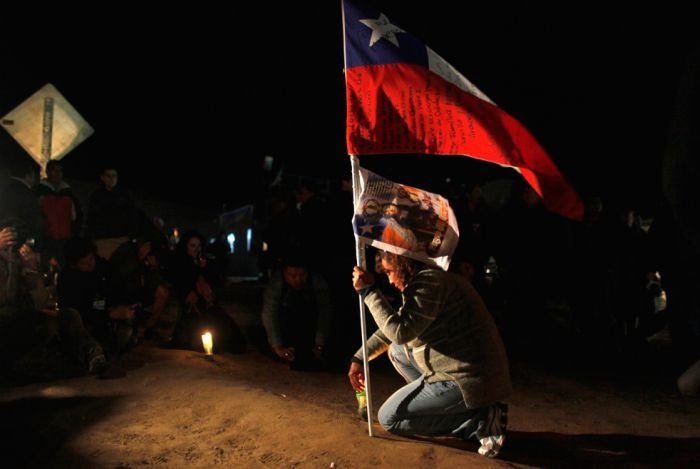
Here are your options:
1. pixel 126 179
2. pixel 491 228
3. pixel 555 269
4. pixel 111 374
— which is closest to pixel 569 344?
pixel 555 269

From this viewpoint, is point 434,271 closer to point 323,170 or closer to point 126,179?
point 323,170

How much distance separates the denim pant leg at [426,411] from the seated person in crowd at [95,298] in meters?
3.78

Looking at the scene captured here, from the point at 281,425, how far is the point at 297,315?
2.37m

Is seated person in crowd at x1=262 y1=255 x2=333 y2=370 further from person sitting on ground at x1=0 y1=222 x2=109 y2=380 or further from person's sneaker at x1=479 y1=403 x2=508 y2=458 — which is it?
person's sneaker at x1=479 y1=403 x2=508 y2=458

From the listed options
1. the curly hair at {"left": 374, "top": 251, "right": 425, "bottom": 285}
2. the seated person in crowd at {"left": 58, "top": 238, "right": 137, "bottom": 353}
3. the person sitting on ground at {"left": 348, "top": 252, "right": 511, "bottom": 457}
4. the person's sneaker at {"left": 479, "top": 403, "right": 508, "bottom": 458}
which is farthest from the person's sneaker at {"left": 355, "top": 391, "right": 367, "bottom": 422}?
the seated person in crowd at {"left": 58, "top": 238, "right": 137, "bottom": 353}

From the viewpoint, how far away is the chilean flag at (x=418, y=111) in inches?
148

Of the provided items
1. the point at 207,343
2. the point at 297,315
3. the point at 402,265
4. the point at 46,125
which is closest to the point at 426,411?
the point at 402,265

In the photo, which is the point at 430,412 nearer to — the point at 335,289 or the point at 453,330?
the point at 453,330

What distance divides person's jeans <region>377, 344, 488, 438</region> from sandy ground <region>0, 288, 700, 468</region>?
0.11 metres

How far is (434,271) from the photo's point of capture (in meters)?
3.61

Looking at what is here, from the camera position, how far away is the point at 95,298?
20.4 feet

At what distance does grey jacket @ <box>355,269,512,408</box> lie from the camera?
11.6ft

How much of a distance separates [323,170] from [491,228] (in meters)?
6.91

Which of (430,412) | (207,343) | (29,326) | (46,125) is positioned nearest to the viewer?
(430,412)
